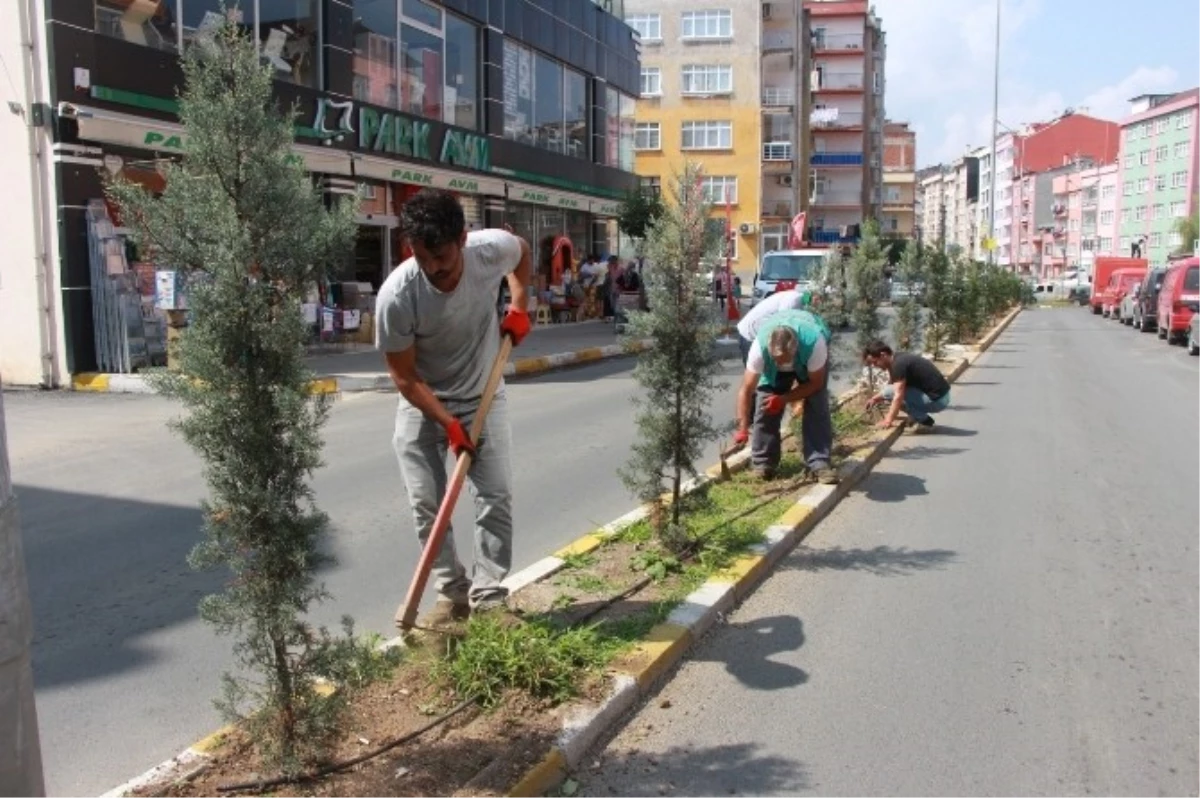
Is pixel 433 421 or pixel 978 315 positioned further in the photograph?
pixel 978 315

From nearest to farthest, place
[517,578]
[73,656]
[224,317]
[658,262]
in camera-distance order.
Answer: [224,317], [73,656], [517,578], [658,262]

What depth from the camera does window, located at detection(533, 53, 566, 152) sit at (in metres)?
25.4

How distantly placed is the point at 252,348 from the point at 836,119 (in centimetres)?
7489

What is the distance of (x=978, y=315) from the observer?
24.0 metres

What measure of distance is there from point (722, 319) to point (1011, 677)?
7.89ft

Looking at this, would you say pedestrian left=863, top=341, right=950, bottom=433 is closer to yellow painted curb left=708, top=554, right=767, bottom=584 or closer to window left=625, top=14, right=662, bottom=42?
yellow painted curb left=708, top=554, right=767, bottom=584

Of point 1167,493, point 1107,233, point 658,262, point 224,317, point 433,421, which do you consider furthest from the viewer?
point 1107,233

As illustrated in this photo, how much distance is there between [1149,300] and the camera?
3056cm

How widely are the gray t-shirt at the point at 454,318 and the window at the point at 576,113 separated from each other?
2380cm

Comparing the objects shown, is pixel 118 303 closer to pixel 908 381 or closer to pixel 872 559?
pixel 908 381

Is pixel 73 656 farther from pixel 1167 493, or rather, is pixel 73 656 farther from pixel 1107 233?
pixel 1107 233

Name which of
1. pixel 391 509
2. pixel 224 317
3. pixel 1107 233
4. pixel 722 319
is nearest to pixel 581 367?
pixel 391 509

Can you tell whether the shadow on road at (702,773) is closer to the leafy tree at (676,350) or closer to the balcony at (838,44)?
the leafy tree at (676,350)

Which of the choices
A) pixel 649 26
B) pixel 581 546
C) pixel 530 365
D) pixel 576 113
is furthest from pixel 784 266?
pixel 649 26
